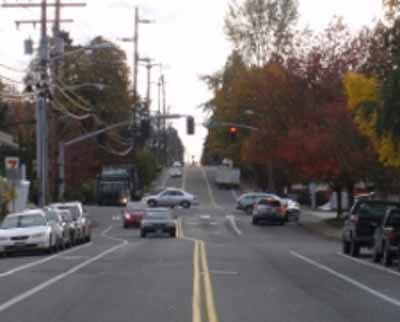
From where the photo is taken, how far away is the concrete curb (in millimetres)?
55388

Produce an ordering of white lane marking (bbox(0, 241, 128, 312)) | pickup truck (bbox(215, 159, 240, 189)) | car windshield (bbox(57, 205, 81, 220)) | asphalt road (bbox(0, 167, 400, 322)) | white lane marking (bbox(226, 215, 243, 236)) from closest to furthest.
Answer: asphalt road (bbox(0, 167, 400, 322)) → white lane marking (bbox(0, 241, 128, 312)) → car windshield (bbox(57, 205, 81, 220)) → white lane marking (bbox(226, 215, 243, 236)) → pickup truck (bbox(215, 159, 240, 189))

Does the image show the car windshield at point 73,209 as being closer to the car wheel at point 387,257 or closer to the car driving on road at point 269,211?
the car wheel at point 387,257

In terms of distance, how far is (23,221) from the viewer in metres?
39.1

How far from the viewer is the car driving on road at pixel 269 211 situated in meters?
65.2

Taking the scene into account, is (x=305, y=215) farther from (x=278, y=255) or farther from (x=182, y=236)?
(x=278, y=255)

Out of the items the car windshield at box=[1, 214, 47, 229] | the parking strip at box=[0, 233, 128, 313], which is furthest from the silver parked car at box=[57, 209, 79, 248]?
the parking strip at box=[0, 233, 128, 313]

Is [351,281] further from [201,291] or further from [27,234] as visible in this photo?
[27,234]

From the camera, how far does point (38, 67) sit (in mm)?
52844

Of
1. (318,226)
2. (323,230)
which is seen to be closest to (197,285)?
(323,230)

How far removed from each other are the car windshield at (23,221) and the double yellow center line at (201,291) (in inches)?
264

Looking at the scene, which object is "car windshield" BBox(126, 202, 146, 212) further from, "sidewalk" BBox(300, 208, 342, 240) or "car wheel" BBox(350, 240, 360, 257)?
"car wheel" BBox(350, 240, 360, 257)

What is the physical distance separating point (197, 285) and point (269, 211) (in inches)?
1638

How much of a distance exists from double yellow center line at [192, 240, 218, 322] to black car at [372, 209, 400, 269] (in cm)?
521

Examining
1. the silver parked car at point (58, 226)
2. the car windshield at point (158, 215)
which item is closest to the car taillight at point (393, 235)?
the silver parked car at point (58, 226)
